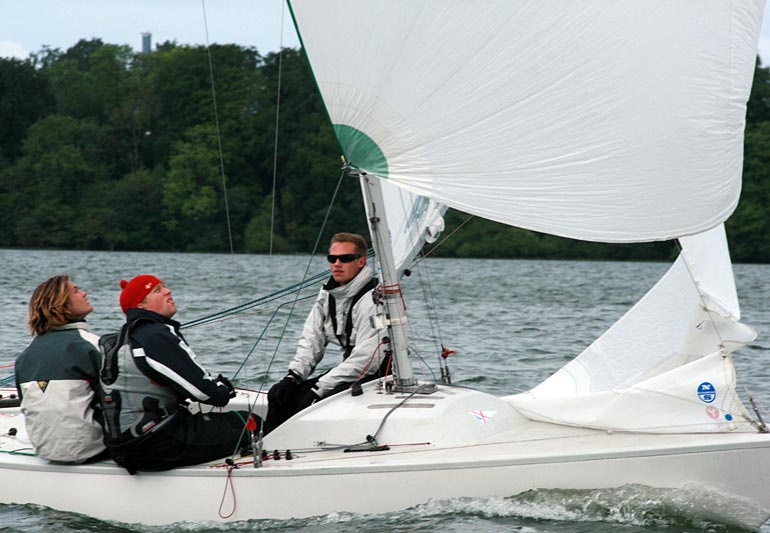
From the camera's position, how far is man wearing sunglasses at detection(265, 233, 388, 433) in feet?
16.8

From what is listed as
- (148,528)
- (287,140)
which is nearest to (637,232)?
(148,528)

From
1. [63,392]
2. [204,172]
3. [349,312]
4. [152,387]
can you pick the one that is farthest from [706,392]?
[204,172]

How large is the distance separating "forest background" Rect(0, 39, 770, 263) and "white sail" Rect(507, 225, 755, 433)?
2748 cm

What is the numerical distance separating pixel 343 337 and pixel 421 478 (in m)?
0.98

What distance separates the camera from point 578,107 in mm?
4438

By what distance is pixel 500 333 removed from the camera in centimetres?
1318

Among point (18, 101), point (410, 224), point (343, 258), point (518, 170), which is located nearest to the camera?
point (518, 170)

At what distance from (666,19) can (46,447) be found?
298 centimetres

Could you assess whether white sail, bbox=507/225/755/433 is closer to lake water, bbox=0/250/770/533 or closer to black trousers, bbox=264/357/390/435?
lake water, bbox=0/250/770/533

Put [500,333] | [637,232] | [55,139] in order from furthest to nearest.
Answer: [55,139] < [500,333] < [637,232]

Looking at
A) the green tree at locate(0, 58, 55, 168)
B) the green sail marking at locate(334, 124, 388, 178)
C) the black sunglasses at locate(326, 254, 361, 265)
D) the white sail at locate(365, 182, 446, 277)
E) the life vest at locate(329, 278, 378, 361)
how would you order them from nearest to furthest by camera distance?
the green sail marking at locate(334, 124, 388, 178) → the black sunglasses at locate(326, 254, 361, 265) → the life vest at locate(329, 278, 378, 361) → the white sail at locate(365, 182, 446, 277) → the green tree at locate(0, 58, 55, 168)

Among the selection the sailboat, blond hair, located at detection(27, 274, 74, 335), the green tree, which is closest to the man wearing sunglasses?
the sailboat

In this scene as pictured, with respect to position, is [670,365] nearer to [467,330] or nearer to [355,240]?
[355,240]

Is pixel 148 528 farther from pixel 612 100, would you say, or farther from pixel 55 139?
pixel 55 139
